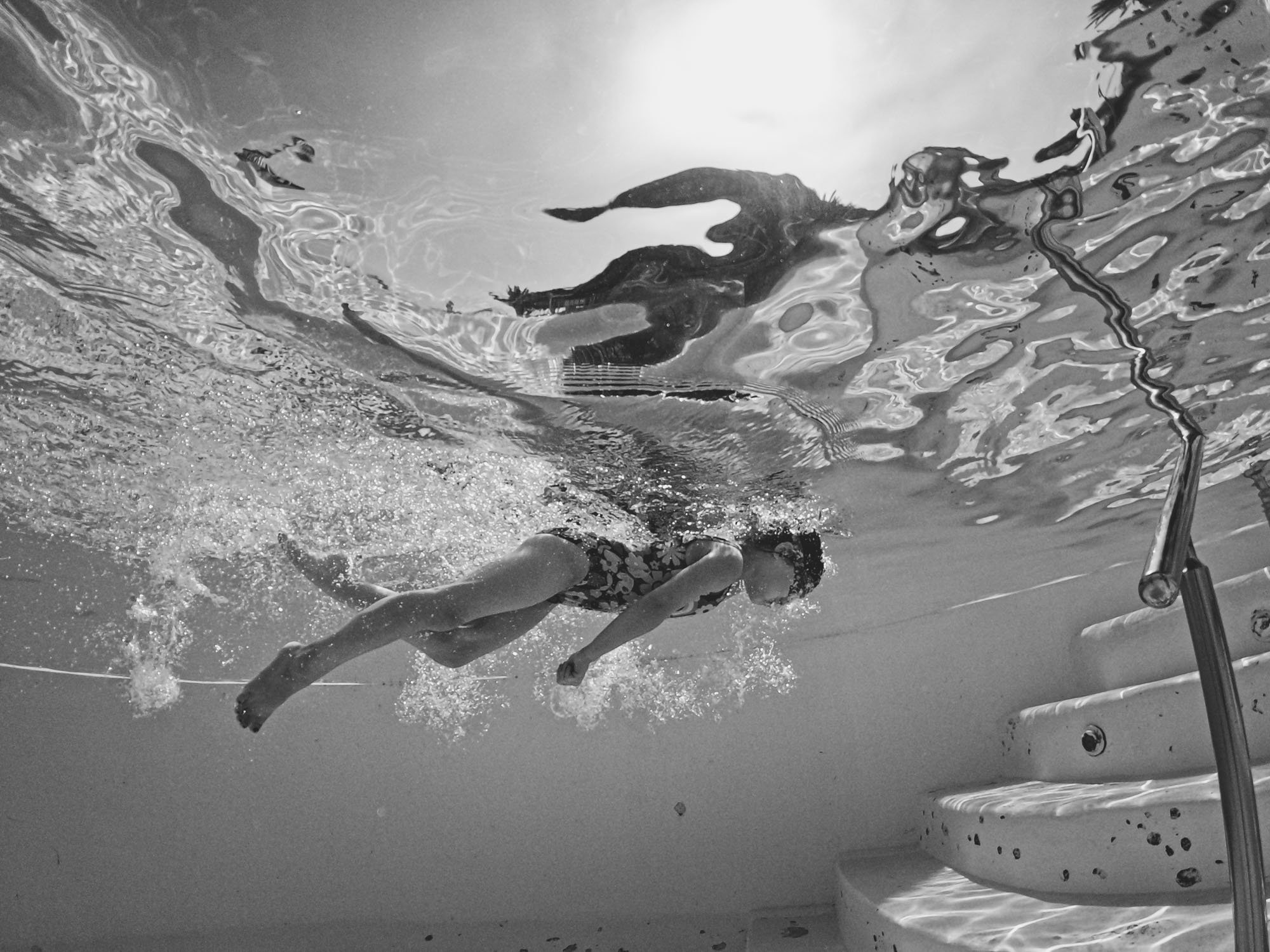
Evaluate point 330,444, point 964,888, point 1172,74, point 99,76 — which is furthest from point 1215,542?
point 99,76

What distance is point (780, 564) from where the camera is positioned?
624cm

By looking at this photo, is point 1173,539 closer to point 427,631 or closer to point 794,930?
point 427,631

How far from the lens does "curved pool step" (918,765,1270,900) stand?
425 cm

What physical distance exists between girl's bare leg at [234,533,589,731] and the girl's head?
1.53 meters

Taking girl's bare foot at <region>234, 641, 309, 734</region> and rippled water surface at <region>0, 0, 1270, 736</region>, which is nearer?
rippled water surface at <region>0, 0, 1270, 736</region>

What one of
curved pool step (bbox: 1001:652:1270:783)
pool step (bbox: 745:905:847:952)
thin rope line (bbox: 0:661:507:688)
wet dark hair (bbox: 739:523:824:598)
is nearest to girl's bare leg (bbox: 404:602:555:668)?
wet dark hair (bbox: 739:523:824:598)

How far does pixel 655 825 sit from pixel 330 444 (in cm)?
656

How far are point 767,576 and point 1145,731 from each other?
9.63ft

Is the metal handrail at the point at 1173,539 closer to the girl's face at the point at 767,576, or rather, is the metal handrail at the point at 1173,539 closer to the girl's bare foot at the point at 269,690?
the girl's bare foot at the point at 269,690

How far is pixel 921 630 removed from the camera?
1070cm

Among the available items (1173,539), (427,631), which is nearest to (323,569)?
(427,631)

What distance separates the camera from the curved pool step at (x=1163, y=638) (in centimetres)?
648

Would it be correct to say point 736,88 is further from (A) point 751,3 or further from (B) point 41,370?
(B) point 41,370

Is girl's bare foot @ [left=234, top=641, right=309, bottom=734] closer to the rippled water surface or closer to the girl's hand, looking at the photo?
the girl's hand
